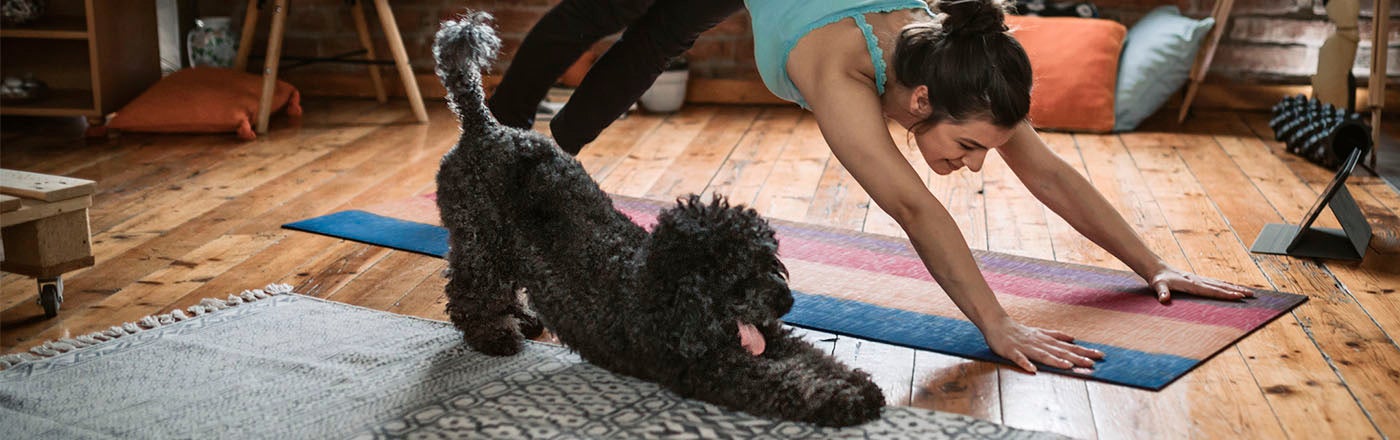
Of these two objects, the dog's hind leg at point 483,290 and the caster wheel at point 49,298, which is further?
the caster wheel at point 49,298

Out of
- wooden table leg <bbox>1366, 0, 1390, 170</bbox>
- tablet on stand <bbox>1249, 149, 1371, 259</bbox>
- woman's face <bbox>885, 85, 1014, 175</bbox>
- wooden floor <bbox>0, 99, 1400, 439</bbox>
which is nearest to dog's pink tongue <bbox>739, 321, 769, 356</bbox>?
wooden floor <bbox>0, 99, 1400, 439</bbox>

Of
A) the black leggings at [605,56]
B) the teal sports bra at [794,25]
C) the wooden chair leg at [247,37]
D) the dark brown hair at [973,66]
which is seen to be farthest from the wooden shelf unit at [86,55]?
the dark brown hair at [973,66]

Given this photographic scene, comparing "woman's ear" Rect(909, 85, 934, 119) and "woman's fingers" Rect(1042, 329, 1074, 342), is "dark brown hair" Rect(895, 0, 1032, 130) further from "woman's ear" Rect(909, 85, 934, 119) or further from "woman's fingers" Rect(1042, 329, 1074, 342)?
"woman's fingers" Rect(1042, 329, 1074, 342)

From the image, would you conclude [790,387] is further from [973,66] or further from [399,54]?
[399,54]

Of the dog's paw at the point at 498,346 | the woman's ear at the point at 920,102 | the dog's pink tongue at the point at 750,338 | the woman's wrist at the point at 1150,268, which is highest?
the woman's ear at the point at 920,102

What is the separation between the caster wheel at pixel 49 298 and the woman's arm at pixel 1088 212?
62.6 inches

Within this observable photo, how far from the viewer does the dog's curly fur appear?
4.69 ft

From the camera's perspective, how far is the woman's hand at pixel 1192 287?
1.96 m

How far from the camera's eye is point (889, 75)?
67.7 inches

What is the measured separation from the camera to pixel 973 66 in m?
1.60

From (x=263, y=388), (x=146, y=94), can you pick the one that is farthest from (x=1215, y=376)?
(x=146, y=94)

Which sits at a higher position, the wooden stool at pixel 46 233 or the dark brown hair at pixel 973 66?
the dark brown hair at pixel 973 66

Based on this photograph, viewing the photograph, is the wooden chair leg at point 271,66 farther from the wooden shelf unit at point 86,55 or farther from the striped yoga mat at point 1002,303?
the striped yoga mat at point 1002,303

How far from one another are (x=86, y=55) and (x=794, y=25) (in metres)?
2.93
